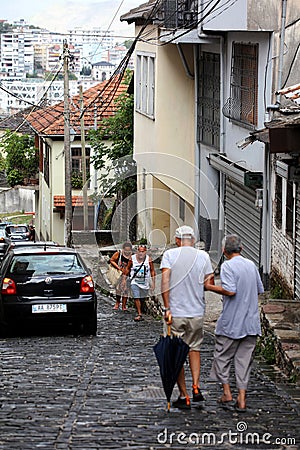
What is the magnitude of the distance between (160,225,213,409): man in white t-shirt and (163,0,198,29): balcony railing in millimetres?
11141

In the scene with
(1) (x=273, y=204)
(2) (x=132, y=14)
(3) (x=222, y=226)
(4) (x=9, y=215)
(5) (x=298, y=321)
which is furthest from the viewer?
(4) (x=9, y=215)

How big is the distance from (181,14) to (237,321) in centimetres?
1242

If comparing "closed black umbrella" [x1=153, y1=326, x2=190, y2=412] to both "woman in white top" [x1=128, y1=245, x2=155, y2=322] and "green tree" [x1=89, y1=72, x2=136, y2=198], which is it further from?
"green tree" [x1=89, y1=72, x2=136, y2=198]

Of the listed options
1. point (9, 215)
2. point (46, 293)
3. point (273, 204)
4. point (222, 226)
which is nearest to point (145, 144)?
A: point (222, 226)

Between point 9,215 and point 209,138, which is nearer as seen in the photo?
point 209,138

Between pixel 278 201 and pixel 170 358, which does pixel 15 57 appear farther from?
pixel 170 358

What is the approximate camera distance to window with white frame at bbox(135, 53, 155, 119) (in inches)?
965

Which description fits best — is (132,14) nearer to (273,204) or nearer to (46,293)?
(273,204)

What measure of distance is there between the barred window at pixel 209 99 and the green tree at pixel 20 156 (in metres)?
32.2

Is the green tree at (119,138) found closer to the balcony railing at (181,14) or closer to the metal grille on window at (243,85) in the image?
the balcony railing at (181,14)

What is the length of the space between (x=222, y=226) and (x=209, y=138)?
2.20 metres

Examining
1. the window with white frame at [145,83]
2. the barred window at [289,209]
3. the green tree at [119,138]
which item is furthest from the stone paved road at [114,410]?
the green tree at [119,138]

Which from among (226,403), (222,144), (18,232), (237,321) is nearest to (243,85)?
(222,144)

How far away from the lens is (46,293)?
13320 millimetres
